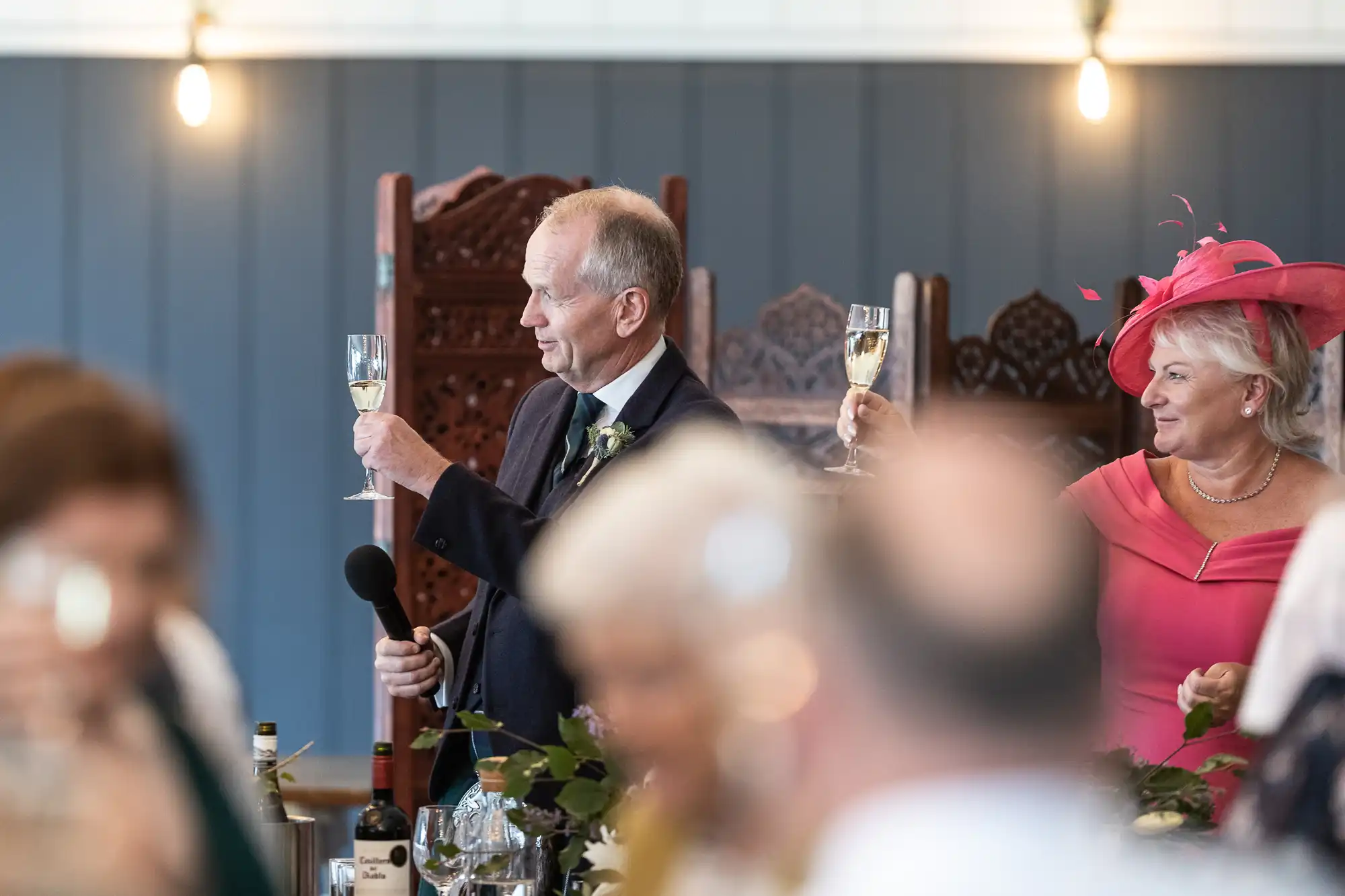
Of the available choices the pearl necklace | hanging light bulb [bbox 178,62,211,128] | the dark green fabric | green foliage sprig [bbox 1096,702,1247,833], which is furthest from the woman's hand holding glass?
hanging light bulb [bbox 178,62,211,128]

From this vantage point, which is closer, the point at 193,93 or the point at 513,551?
the point at 513,551

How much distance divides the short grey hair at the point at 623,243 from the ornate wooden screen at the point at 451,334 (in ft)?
3.18

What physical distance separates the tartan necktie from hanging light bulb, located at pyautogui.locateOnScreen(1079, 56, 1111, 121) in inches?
111

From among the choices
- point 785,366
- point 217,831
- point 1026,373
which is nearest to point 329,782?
point 785,366

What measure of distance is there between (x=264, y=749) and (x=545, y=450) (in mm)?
695

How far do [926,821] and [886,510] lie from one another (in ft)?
0.55

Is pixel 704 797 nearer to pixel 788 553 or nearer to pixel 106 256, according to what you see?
pixel 788 553

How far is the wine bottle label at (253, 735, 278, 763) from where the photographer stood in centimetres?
179

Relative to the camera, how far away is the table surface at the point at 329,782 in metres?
3.61

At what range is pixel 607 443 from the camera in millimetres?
2191

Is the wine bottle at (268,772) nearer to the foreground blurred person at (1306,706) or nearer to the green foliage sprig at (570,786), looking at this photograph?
the green foliage sprig at (570,786)

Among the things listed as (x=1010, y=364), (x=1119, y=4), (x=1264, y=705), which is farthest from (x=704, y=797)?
(x=1119, y=4)

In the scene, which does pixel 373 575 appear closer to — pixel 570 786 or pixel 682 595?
pixel 570 786

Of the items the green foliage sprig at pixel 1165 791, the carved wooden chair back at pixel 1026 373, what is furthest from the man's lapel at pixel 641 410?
the carved wooden chair back at pixel 1026 373
